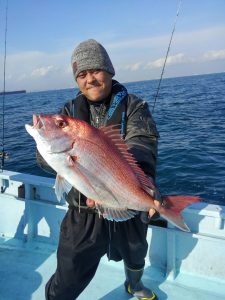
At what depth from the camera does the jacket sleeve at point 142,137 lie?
2.93 metres

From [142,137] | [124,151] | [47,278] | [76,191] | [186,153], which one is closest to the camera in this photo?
[124,151]

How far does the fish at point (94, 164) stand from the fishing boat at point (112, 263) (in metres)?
1.48

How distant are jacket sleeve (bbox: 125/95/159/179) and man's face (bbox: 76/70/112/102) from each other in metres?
0.31

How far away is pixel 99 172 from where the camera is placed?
2.48 metres

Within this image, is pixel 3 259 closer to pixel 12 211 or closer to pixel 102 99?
pixel 12 211

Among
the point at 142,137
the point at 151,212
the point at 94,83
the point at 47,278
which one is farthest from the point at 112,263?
the point at 94,83

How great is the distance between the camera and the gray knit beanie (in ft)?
10.0

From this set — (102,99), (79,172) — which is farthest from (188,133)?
(79,172)

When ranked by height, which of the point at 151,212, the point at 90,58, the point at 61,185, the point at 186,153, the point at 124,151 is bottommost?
the point at 186,153

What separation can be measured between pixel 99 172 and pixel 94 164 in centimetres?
8

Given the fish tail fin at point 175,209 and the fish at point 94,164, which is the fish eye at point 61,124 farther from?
the fish tail fin at point 175,209

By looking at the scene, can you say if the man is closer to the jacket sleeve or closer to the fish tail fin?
the jacket sleeve

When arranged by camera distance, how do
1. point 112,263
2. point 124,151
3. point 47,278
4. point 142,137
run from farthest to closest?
1. point 112,263
2. point 47,278
3. point 142,137
4. point 124,151

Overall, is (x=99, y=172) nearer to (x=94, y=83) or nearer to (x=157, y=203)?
(x=157, y=203)
